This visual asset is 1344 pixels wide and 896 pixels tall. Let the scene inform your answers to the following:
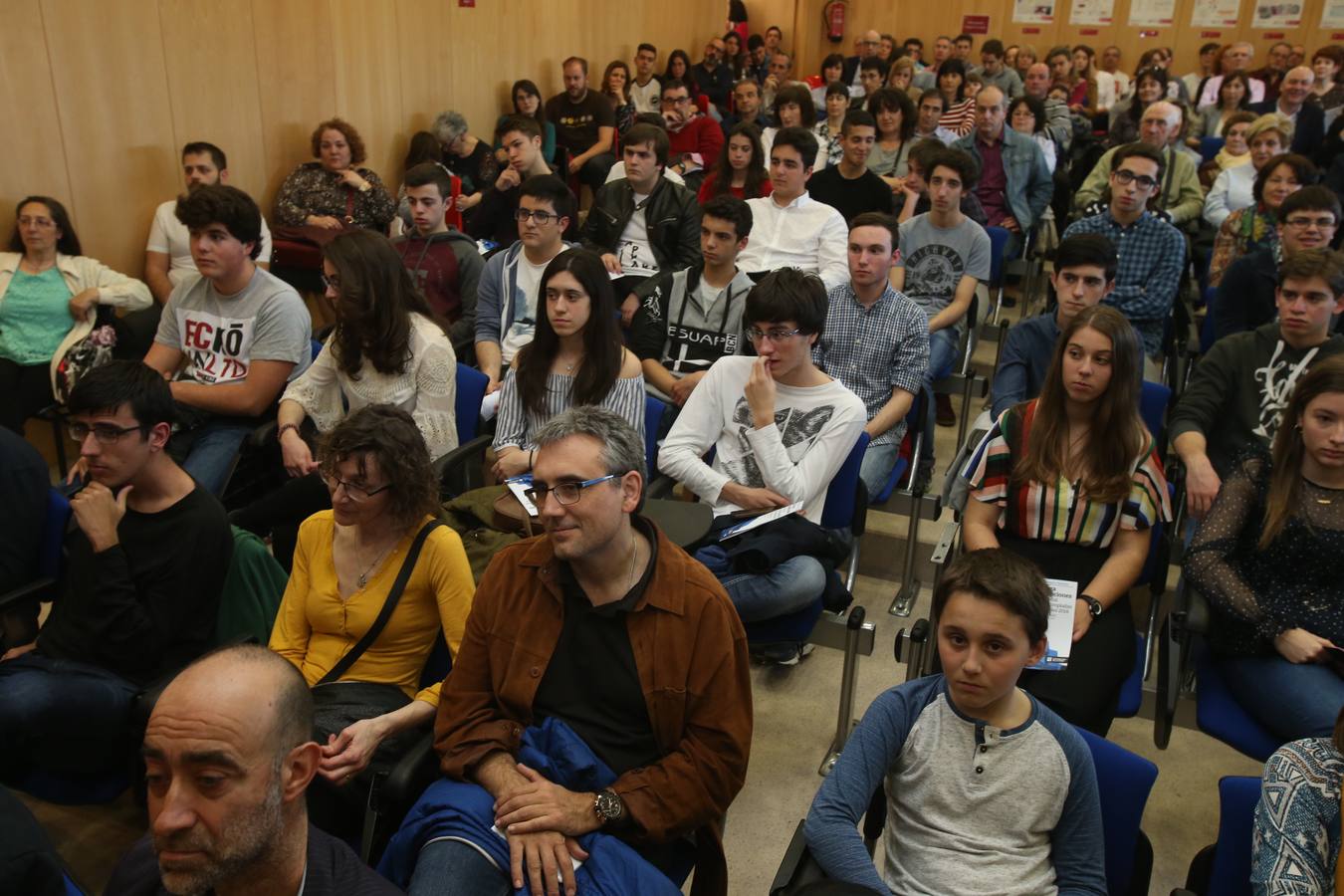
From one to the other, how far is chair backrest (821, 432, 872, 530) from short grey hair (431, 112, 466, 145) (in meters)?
4.61

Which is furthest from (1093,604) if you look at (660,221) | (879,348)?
(660,221)

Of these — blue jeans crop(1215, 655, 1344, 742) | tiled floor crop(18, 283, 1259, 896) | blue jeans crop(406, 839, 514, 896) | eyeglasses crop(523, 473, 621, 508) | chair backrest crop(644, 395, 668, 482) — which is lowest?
tiled floor crop(18, 283, 1259, 896)

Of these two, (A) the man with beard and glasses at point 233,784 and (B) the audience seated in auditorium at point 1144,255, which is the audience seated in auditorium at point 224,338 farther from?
(B) the audience seated in auditorium at point 1144,255

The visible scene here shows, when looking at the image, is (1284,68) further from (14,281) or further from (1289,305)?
(14,281)

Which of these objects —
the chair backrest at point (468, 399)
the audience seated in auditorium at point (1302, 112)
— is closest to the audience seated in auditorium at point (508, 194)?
the chair backrest at point (468, 399)

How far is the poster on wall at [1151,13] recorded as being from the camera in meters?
11.2

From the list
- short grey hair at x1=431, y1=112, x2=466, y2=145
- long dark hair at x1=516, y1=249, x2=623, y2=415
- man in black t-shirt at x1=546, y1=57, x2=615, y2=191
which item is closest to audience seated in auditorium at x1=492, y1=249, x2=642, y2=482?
long dark hair at x1=516, y1=249, x2=623, y2=415

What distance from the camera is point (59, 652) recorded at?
2.30 m

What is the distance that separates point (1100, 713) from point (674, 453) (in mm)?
1321

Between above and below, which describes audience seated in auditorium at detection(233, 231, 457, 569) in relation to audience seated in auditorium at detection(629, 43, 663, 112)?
below

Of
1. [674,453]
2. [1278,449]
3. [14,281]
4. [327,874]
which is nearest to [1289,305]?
[1278,449]

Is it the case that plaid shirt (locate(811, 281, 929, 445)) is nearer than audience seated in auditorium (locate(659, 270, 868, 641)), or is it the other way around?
audience seated in auditorium (locate(659, 270, 868, 641))

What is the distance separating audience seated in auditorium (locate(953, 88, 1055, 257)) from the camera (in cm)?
600

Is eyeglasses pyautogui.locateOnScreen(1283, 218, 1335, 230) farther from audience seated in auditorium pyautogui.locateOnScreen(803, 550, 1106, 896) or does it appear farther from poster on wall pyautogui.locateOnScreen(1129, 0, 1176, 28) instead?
poster on wall pyautogui.locateOnScreen(1129, 0, 1176, 28)
